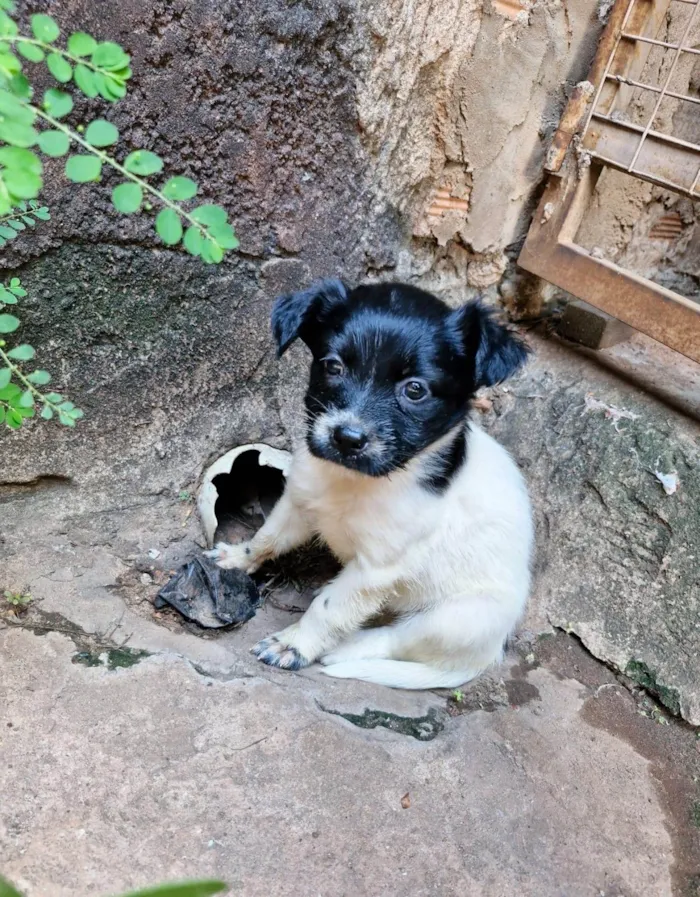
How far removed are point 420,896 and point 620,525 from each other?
191 centimetres

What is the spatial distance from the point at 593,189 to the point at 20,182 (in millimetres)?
3364

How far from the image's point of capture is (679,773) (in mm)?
2666

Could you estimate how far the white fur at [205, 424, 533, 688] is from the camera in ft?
Result: 8.43

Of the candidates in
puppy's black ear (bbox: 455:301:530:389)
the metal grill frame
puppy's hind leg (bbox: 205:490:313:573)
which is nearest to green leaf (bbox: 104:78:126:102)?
puppy's black ear (bbox: 455:301:530:389)

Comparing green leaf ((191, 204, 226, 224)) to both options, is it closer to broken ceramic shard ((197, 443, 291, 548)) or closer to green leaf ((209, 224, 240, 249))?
green leaf ((209, 224, 240, 249))

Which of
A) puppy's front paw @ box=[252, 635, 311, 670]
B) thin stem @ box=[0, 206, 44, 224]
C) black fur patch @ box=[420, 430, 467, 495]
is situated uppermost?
thin stem @ box=[0, 206, 44, 224]

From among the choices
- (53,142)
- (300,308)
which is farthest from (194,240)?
(300,308)

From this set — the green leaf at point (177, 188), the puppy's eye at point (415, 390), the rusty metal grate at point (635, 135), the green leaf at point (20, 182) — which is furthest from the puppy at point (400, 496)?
the rusty metal grate at point (635, 135)

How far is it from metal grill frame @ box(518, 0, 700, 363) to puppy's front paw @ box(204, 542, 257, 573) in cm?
222

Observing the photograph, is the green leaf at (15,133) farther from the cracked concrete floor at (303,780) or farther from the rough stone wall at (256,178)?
the cracked concrete floor at (303,780)

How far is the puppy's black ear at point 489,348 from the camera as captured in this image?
7.59 feet

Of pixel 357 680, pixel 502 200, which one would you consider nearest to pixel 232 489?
pixel 357 680

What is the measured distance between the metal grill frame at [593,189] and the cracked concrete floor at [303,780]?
188cm

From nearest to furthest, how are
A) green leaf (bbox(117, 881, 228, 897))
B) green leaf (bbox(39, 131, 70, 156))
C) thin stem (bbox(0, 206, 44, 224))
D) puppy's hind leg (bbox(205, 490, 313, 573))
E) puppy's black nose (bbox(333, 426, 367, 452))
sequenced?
green leaf (bbox(117, 881, 228, 897))
green leaf (bbox(39, 131, 70, 156))
thin stem (bbox(0, 206, 44, 224))
puppy's black nose (bbox(333, 426, 367, 452))
puppy's hind leg (bbox(205, 490, 313, 573))
